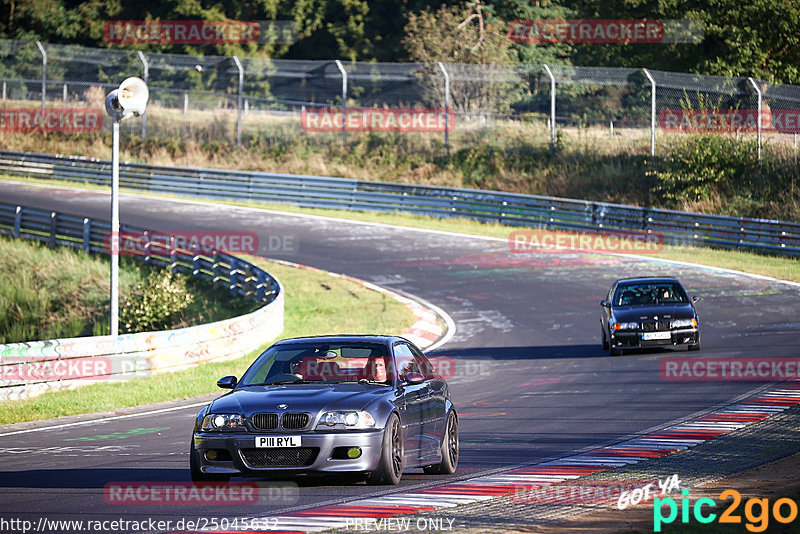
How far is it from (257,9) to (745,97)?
44.6 metres

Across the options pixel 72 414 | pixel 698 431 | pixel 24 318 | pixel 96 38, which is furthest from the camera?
pixel 96 38

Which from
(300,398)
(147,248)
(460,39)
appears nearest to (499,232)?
(147,248)

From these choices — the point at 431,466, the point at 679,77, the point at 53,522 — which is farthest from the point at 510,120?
the point at 53,522

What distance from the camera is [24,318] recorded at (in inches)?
1259

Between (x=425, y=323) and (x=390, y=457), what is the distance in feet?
51.5

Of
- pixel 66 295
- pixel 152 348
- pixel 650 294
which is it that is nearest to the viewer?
pixel 152 348

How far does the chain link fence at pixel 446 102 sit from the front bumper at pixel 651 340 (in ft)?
58.0

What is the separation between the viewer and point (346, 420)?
908cm

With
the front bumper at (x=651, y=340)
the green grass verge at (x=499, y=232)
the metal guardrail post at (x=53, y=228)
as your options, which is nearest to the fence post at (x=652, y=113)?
the green grass verge at (x=499, y=232)

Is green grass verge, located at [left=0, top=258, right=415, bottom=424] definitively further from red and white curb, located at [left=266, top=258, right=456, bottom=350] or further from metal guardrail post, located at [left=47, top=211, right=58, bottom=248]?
metal guardrail post, located at [left=47, top=211, right=58, bottom=248]

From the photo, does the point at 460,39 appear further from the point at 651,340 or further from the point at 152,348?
the point at 152,348

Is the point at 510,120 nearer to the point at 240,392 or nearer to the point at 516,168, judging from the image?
the point at 516,168

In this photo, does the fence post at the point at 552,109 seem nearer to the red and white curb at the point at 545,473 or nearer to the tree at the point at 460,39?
the tree at the point at 460,39

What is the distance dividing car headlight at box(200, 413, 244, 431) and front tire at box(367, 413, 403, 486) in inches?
45.2
